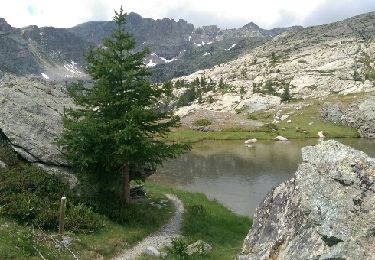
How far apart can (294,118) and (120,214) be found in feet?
306

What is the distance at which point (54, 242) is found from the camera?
73.3 ft

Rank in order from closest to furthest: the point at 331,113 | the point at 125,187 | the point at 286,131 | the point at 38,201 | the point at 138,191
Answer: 1. the point at 38,201
2. the point at 125,187
3. the point at 138,191
4. the point at 286,131
5. the point at 331,113

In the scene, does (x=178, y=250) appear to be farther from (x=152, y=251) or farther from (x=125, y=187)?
(x=125, y=187)

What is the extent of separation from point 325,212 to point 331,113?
334 feet

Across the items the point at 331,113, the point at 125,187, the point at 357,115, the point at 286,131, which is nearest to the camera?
the point at 125,187

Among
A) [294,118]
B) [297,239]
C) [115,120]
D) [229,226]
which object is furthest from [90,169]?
[294,118]

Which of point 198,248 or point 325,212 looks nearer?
point 325,212

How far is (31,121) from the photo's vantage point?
1282 inches

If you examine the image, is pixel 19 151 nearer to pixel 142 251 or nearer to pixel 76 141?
pixel 76 141

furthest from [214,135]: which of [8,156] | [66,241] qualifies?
[66,241]

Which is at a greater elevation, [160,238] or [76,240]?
[76,240]

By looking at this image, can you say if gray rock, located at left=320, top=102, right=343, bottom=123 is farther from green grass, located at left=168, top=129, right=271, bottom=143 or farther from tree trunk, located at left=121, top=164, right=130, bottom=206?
tree trunk, located at left=121, top=164, right=130, bottom=206

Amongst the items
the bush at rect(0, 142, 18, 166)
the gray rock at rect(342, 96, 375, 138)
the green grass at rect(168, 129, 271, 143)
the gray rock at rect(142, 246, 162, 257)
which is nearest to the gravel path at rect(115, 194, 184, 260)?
the gray rock at rect(142, 246, 162, 257)

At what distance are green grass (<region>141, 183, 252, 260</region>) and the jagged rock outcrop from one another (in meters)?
68.0
